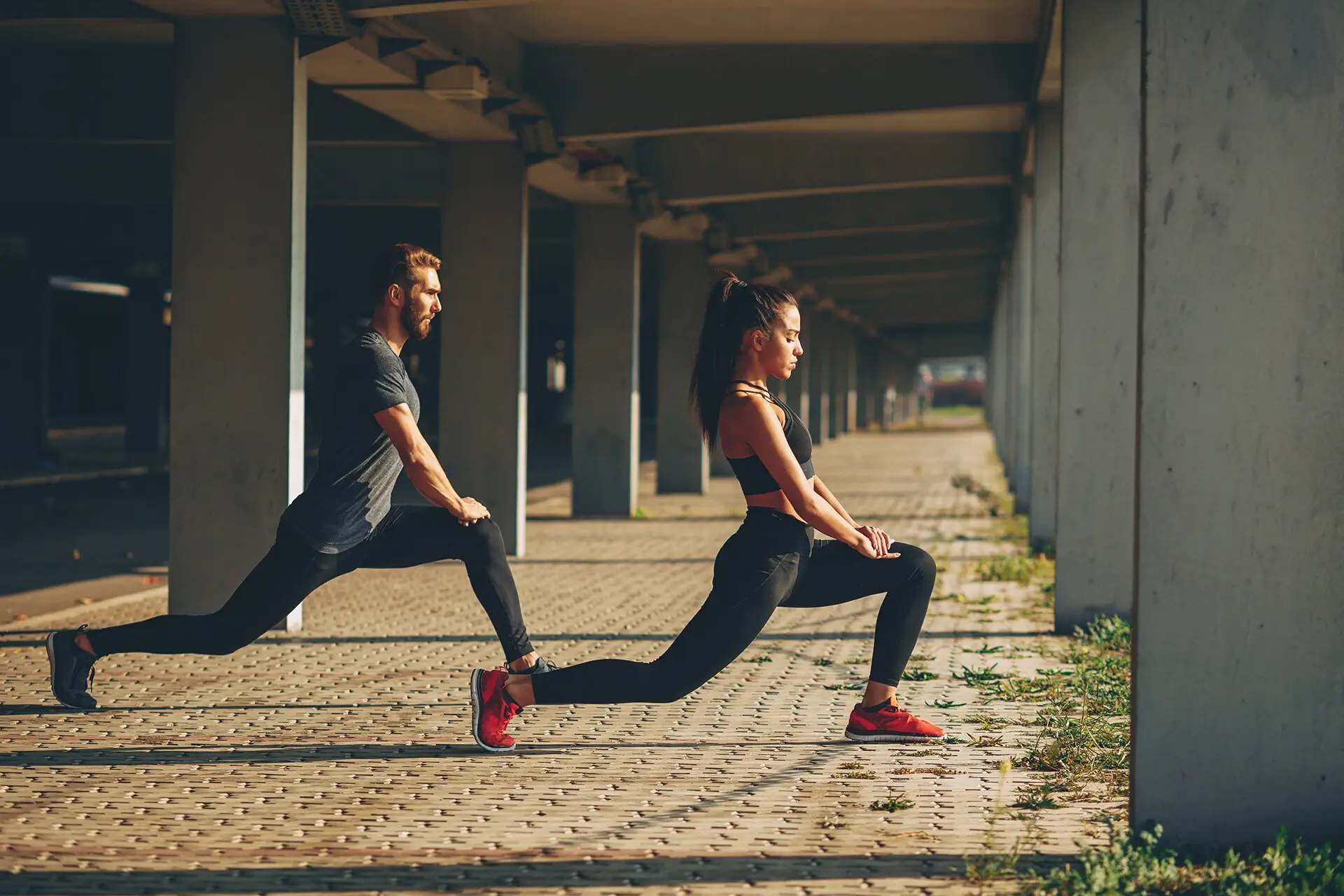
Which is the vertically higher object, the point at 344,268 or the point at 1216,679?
the point at 344,268

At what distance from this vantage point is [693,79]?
1395 centimetres

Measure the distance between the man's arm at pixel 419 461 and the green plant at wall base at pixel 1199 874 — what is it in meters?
2.57

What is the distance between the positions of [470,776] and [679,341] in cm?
1771

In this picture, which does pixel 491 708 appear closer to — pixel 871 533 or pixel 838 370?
pixel 871 533

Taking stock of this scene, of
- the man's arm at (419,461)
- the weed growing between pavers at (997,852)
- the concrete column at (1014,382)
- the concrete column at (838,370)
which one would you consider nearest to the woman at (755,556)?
the man's arm at (419,461)

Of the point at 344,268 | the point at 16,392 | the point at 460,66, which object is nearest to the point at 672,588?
the point at 460,66

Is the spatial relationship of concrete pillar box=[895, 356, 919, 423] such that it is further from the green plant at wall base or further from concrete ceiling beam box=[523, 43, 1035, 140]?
the green plant at wall base

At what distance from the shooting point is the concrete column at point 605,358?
62.7 ft

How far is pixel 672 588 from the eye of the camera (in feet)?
40.4

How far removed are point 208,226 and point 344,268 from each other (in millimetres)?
27981

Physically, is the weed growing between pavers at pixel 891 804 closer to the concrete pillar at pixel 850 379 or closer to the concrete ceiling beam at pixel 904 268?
the concrete ceiling beam at pixel 904 268

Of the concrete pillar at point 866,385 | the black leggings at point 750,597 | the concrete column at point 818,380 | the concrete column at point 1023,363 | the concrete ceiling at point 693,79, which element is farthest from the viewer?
the concrete pillar at point 866,385

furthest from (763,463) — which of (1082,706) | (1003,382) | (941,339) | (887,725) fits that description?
(941,339)

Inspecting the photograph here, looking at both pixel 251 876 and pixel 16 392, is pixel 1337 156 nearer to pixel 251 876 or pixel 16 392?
pixel 251 876
